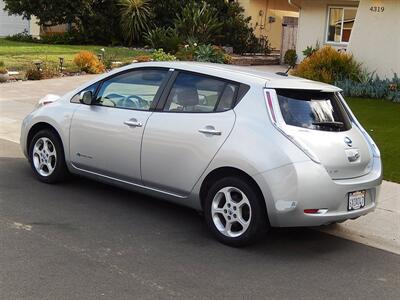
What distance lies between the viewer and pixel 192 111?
561 centimetres

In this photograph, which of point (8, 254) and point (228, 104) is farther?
point (228, 104)

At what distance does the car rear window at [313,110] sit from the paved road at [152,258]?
3.73ft

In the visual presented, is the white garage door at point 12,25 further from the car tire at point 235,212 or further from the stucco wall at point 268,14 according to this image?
the car tire at point 235,212

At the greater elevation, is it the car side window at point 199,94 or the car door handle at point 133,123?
the car side window at point 199,94

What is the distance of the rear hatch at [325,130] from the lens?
199 inches

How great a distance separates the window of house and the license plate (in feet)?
56.9

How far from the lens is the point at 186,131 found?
18.0 ft

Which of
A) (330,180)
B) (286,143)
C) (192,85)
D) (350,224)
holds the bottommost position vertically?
(350,224)

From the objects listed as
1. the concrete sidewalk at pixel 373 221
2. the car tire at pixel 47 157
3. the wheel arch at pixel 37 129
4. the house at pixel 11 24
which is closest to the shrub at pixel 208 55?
the concrete sidewalk at pixel 373 221

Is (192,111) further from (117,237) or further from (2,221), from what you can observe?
(2,221)

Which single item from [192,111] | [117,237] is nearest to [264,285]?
[117,237]

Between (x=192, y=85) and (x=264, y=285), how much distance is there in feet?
7.09

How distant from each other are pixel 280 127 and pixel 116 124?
184 cm

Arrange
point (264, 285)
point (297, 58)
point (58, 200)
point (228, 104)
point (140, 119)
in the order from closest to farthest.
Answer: point (264, 285) < point (228, 104) < point (140, 119) < point (58, 200) < point (297, 58)
